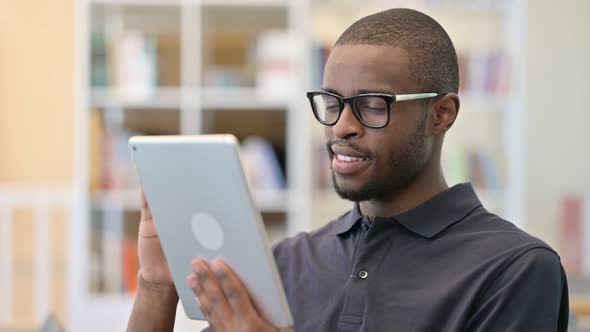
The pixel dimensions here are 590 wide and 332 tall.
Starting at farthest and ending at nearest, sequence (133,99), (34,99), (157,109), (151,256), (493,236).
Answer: (34,99) → (157,109) → (133,99) → (151,256) → (493,236)

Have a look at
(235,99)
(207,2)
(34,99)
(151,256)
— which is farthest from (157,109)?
(151,256)

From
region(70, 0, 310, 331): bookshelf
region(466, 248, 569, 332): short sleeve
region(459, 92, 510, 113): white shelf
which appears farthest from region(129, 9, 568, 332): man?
region(459, 92, 510, 113): white shelf

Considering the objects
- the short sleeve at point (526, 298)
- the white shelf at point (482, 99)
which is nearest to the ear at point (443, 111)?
the short sleeve at point (526, 298)

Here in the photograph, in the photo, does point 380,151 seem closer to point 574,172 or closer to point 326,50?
point 326,50

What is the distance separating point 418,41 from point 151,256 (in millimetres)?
496

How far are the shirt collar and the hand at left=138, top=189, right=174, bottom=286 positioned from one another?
321mm

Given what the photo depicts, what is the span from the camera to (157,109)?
3314 millimetres

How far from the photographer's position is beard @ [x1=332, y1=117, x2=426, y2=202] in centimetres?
115

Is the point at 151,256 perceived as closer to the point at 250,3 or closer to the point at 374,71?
the point at 374,71

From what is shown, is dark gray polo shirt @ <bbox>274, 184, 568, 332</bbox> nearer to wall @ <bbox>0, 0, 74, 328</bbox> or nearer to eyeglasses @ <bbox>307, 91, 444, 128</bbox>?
eyeglasses @ <bbox>307, 91, 444, 128</bbox>

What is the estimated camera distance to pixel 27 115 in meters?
3.63

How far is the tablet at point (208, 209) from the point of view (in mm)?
967

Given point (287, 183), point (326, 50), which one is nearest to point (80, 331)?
point (287, 183)

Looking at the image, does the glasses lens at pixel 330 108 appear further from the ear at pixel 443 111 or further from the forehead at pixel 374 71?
the ear at pixel 443 111
